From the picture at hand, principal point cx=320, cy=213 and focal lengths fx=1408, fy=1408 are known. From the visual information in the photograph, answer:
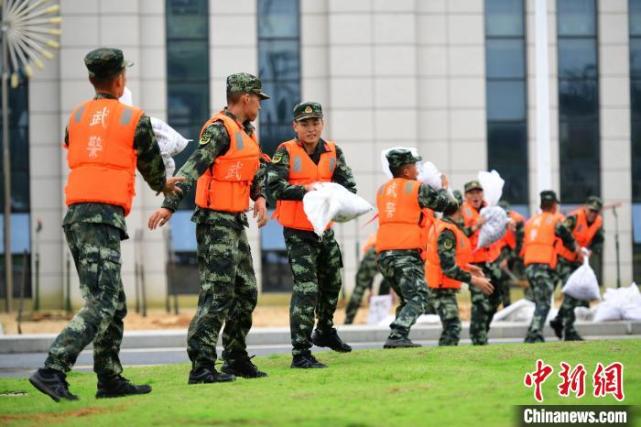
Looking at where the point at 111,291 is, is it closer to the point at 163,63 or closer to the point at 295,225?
the point at 295,225

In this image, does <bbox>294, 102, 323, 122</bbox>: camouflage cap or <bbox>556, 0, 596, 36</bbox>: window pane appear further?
<bbox>556, 0, 596, 36</bbox>: window pane

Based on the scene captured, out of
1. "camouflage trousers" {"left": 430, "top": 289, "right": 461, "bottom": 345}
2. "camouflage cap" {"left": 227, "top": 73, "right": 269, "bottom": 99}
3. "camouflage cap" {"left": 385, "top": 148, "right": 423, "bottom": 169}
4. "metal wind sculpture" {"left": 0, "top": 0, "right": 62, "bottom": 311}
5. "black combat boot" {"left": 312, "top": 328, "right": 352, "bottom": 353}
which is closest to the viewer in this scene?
"camouflage cap" {"left": 227, "top": 73, "right": 269, "bottom": 99}

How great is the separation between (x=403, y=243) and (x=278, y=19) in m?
18.7

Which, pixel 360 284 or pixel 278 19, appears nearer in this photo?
pixel 360 284

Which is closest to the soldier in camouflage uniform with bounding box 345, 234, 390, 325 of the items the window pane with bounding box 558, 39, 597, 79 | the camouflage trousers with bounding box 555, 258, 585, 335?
the camouflage trousers with bounding box 555, 258, 585, 335

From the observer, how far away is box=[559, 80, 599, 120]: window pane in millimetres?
31578

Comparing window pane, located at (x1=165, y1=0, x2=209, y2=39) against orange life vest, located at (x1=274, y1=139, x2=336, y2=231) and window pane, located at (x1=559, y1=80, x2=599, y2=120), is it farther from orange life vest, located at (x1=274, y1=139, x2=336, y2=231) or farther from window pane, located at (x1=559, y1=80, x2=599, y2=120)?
orange life vest, located at (x1=274, y1=139, x2=336, y2=231)

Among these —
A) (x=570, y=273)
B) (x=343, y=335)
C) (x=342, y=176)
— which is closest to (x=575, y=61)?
(x=570, y=273)

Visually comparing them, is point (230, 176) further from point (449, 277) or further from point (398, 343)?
point (449, 277)

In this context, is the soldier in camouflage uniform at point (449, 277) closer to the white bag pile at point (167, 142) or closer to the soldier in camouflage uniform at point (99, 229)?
the white bag pile at point (167, 142)

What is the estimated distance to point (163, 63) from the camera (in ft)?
101

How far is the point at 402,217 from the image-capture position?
13.1 metres

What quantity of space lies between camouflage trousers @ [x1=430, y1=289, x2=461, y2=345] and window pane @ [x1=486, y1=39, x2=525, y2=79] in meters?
16.8

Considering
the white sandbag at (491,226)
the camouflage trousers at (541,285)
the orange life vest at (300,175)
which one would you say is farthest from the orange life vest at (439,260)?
the orange life vest at (300,175)
